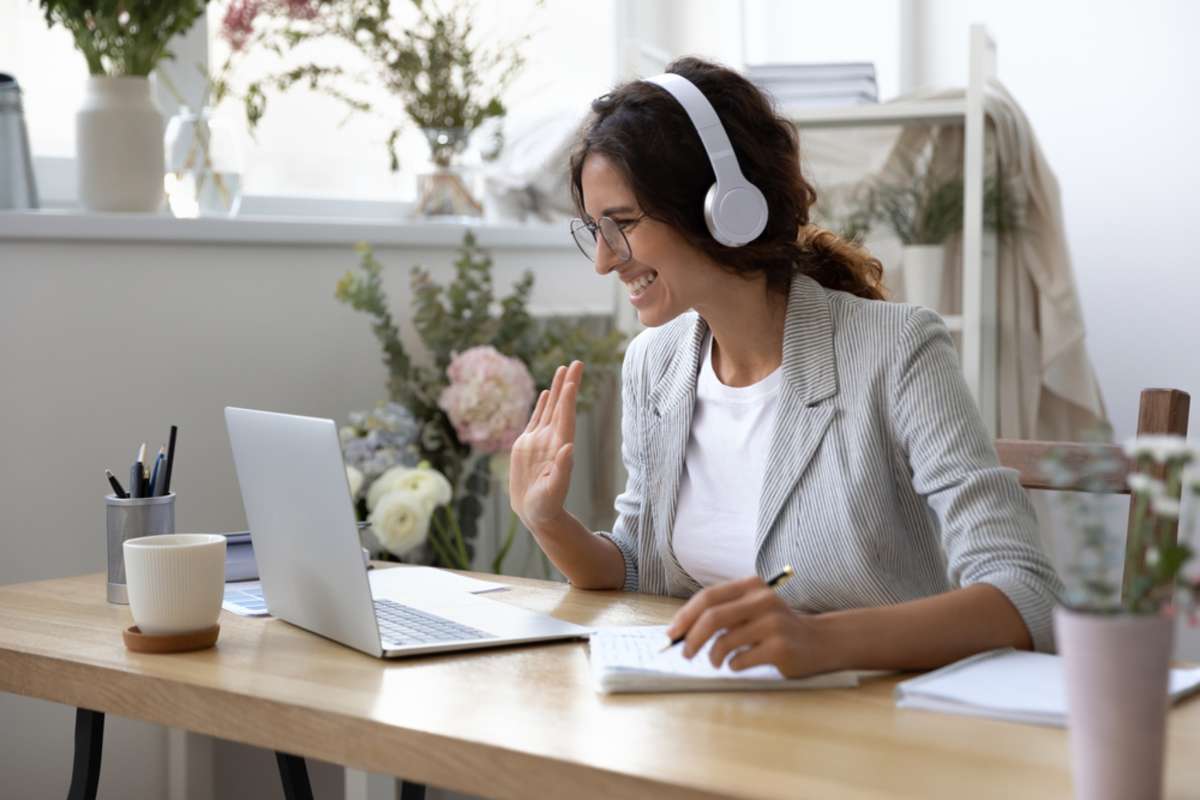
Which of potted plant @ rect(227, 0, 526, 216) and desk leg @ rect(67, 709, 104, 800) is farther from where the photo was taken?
potted plant @ rect(227, 0, 526, 216)

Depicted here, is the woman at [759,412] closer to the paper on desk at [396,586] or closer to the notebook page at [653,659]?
the paper on desk at [396,586]

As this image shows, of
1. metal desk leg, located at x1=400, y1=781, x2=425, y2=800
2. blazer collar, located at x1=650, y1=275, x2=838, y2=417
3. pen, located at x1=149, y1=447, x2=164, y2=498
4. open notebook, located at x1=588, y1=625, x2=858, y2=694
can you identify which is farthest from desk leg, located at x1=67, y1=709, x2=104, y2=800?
blazer collar, located at x1=650, y1=275, x2=838, y2=417

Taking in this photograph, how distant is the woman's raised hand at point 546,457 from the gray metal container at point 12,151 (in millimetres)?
946

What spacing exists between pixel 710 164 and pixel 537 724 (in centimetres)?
79

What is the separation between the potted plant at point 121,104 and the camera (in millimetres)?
2236

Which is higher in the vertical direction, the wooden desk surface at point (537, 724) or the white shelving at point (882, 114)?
the white shelving at point (882, 114)

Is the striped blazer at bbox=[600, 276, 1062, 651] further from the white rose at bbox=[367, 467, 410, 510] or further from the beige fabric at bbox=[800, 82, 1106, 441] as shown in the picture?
the beige fabric at bbox=[800, 82, 1106, 441]

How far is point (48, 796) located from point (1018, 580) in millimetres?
1415

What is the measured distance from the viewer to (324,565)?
1.38m

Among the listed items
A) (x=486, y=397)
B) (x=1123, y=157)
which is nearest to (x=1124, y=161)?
(x=1123, y=157)

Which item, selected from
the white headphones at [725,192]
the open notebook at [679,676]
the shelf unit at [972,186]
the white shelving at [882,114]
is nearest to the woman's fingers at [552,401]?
the white headphones at [725,192]

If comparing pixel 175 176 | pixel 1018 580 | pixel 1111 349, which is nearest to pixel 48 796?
pixel 175 176

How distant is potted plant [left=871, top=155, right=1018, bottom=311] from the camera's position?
2896 millimetres

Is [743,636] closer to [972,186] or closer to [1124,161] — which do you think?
[972,186]
